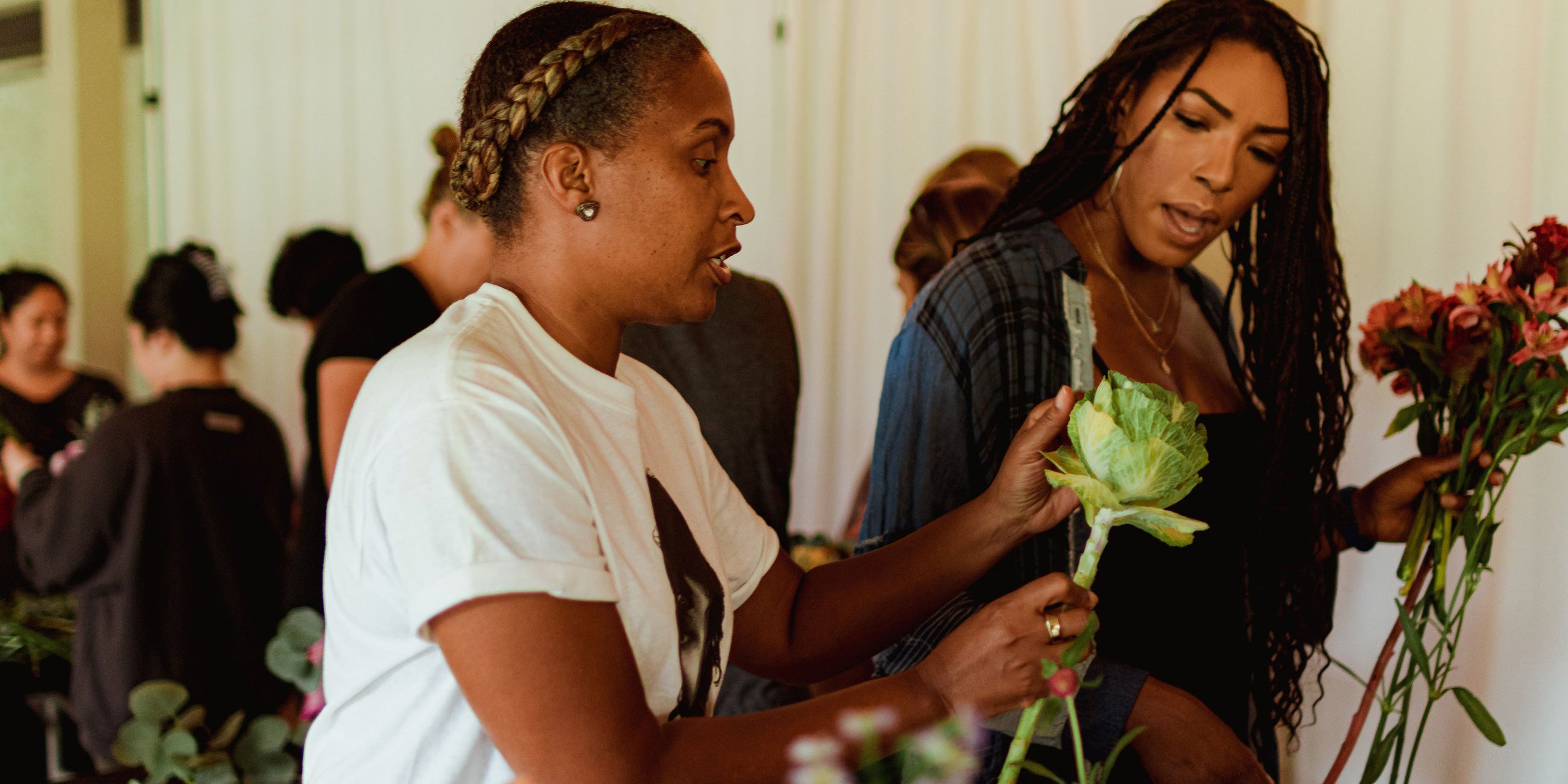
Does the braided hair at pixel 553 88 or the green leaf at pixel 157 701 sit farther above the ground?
the braided hair at pixel 553 88

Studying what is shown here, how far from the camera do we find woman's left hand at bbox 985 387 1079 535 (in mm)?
1133

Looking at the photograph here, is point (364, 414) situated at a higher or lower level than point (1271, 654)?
higher

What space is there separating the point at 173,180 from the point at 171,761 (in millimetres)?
3759

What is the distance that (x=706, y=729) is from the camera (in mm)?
880

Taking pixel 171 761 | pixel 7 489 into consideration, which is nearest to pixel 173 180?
pixel 7 489

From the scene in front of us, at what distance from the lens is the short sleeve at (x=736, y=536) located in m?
1.17

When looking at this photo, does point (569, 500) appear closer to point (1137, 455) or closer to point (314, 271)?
point (1137, 455)

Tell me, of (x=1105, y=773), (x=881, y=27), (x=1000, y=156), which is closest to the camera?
(x=1105, y=773)

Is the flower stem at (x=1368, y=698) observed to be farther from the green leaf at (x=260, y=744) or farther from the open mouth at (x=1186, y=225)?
the green leaf at (x=260, y=744)

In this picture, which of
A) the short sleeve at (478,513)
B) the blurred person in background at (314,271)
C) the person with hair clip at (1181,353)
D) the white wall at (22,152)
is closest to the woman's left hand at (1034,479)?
the person with hair clip at (1181,353)

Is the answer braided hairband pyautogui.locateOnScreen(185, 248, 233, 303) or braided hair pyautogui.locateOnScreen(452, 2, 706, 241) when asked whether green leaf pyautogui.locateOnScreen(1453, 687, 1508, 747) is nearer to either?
braided hair pyautogui.locateOnScreen(452, 2, 706, 241)

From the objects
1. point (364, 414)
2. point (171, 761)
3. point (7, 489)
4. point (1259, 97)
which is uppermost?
point (1259, 97)

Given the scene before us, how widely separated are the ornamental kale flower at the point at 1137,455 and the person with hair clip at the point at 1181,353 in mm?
387

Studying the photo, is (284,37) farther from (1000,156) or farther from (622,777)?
(622,777)
